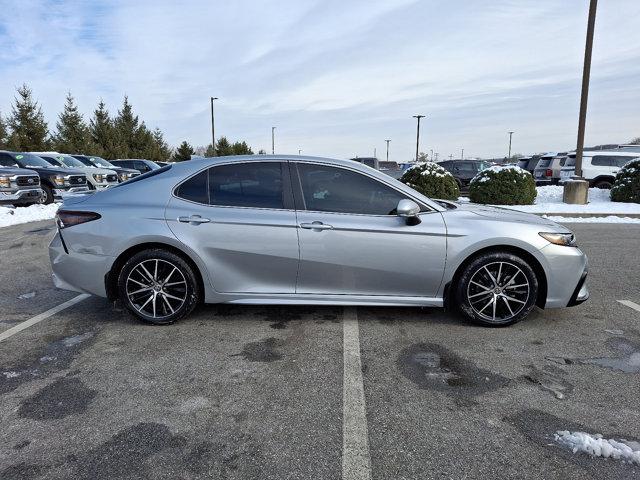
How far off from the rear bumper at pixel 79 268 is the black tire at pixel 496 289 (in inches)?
125

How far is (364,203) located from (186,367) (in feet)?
6.50

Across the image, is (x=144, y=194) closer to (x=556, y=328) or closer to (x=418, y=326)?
(x=418, y=326)

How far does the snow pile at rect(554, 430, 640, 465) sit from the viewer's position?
7.41 ft

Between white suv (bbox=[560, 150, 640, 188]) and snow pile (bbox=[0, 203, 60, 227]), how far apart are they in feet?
56.4

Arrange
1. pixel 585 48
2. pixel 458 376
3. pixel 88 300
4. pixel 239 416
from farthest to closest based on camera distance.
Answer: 1. pixel 585 48
2. pixel 88 300
3. pixel 458 376
4. pixel 239 416

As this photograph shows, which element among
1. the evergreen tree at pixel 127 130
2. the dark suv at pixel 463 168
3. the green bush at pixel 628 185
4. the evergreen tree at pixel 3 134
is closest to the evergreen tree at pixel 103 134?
the evergreen tree at pixel 127 130

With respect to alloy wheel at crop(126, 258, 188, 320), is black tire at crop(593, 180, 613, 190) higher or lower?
higher

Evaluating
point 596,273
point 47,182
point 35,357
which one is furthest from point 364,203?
point 47,182

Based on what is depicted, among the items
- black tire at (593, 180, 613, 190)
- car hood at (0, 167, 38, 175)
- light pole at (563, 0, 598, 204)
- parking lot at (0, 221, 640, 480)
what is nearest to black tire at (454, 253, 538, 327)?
parking lot at (0, 221, 640, 480)

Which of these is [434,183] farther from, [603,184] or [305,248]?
[305,248]

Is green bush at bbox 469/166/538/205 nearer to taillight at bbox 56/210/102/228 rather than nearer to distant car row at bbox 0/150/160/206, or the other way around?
distant car row at bbox 0/150/160/206

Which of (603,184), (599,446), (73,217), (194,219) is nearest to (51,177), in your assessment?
(73,217)

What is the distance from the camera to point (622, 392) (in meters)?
2.91

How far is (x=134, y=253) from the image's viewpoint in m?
4.05
